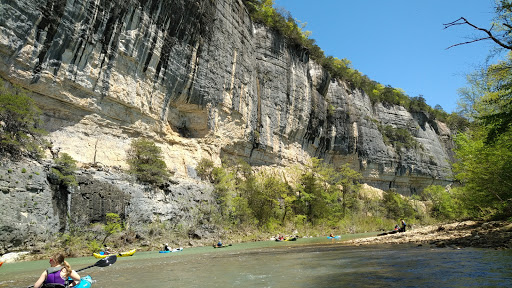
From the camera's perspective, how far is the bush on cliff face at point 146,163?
2186cm

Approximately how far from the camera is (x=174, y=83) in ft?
89.1

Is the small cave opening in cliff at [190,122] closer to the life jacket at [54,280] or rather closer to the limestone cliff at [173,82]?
the limestone cliff at [173,82]

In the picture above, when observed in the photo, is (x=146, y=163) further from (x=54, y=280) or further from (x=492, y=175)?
(x=492, y=175)

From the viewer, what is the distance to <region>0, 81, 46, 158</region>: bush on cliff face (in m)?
15.7

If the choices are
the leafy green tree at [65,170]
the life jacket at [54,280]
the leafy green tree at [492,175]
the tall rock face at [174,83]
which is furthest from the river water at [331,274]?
the tall rock face at [174,83]

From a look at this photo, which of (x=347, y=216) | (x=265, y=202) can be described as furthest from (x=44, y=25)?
(x=347, y=216)

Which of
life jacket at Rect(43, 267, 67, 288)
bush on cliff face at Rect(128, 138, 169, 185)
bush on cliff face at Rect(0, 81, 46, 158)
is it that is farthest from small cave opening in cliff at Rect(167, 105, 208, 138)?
life jacket at Rect(43, 267, 67, 288)

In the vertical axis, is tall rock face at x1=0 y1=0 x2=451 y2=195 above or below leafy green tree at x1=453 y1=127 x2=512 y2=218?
above

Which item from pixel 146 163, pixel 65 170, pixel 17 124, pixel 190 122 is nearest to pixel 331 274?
pixel 65 170

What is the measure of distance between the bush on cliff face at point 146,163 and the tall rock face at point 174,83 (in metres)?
0.94

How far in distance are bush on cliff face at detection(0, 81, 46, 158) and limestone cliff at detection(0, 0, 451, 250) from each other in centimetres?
201

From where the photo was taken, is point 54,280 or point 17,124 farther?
point 17,124

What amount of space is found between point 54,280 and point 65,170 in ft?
39.2

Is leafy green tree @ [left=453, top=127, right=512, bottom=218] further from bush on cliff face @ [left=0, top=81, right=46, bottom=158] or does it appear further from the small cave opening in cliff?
bush on cliff face @ [left=0, top=81, right=46, bottom=158]
